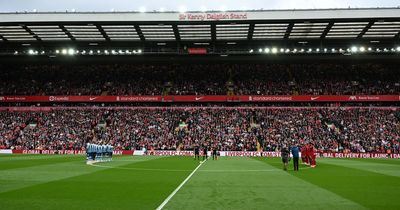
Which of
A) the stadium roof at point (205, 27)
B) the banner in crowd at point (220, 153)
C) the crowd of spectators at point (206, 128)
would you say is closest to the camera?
the banner in crowd at point (220, 153)

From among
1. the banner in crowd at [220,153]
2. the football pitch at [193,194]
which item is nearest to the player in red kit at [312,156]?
the football pitch at [193,194]

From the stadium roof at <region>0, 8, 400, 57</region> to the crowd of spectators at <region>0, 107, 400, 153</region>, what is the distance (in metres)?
10.6

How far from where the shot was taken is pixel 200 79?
65.6 m

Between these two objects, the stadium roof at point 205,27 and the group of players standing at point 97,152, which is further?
the stadium roof at point 205,27

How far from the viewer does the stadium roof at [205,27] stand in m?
48.2

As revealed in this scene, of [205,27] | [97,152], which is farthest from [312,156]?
[205,27]

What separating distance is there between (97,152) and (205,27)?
27530 mm

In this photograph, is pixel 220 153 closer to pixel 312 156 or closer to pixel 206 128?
pixel 206 128

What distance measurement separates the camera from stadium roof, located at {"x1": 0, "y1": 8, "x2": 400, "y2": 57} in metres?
48.2

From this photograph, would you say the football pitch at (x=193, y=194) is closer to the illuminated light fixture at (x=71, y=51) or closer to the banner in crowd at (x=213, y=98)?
the banner in crowd at (x=213, y=98)

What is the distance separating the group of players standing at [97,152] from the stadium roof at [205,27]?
2273 centimetres

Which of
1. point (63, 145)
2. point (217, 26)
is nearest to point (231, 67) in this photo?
point (217, 26)

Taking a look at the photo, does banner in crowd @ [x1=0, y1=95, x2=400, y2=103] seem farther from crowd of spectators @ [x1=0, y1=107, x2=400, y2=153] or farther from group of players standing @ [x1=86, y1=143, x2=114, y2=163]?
group of players standing @ [x1=86, y1=143, x2=114, y2=163]

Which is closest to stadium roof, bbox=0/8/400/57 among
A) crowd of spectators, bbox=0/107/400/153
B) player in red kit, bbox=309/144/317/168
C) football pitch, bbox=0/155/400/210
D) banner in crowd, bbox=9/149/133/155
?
crowd of spectators, bbox=0/107/400/153
